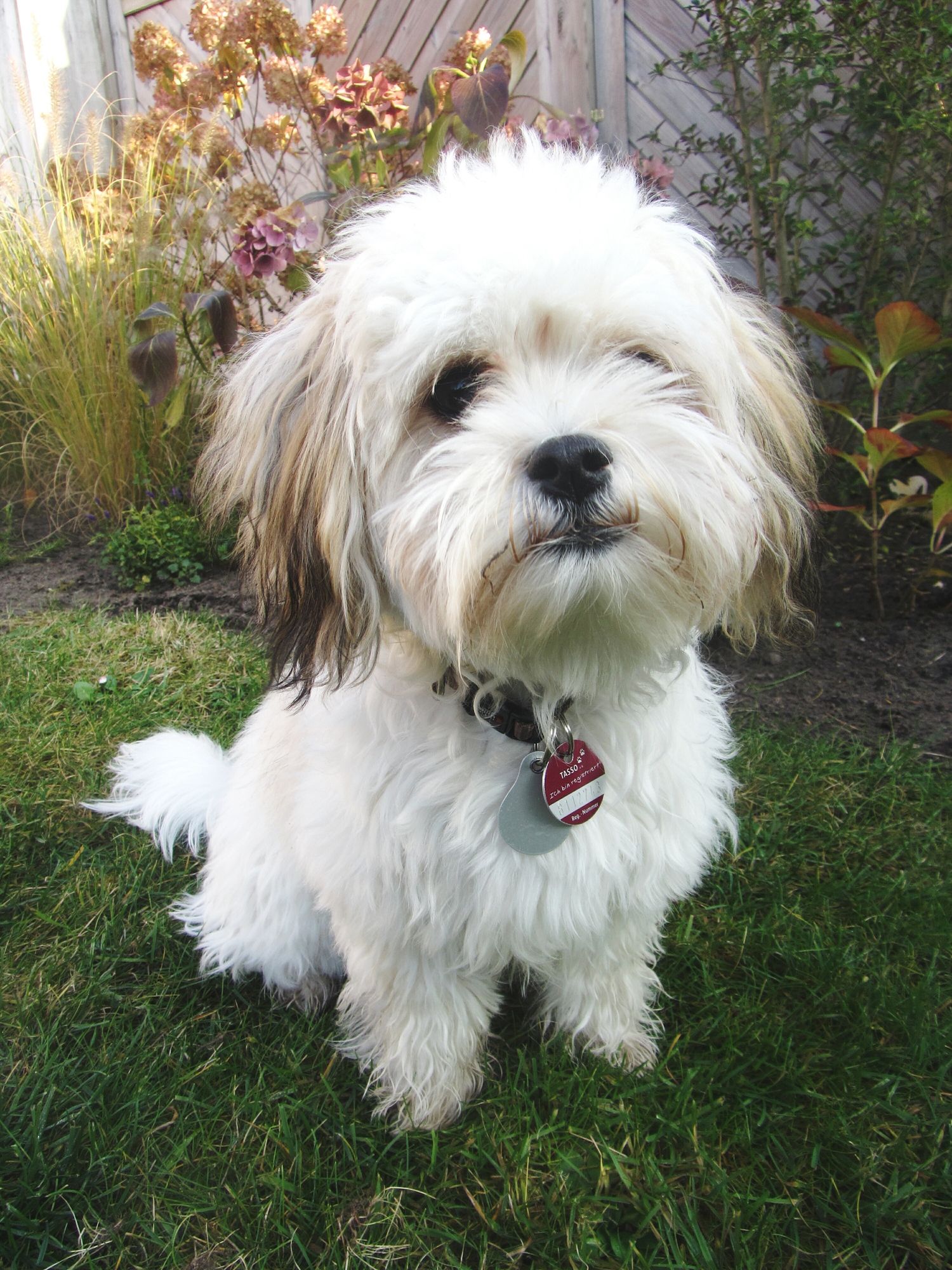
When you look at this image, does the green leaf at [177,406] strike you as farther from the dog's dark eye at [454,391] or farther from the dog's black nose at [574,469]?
the dog's black nose at [574,469]

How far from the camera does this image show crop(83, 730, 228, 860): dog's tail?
2234 millimetres

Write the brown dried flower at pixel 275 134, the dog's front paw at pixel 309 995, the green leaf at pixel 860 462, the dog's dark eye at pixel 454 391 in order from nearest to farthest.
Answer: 1. the dog's dark eye at pixel 454 391
2. the dog's front paw at pixel 309 995
3. the green leaf at pixel 860 462
4. the brown dried flower at pixel 275 134

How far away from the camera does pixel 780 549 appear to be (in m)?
1.44

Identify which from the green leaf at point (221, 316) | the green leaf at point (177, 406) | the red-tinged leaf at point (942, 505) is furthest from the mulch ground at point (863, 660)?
the green leaf at point (221, 316)

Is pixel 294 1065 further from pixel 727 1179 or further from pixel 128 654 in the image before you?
pixel 128 654

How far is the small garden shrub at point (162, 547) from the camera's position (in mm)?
3762

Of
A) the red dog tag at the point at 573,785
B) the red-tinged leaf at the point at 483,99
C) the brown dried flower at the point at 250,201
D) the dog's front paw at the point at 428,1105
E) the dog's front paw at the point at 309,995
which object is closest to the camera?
the red dog tag at the point at 573,785

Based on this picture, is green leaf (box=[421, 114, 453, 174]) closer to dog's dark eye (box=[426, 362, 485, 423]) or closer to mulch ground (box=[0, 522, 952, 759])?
mulch ground (box=[0, 522, 952, 759])

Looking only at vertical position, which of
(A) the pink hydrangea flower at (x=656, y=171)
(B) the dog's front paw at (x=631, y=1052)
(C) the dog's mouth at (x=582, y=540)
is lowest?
(B) the dog's front paw at (x=631, y=1052)

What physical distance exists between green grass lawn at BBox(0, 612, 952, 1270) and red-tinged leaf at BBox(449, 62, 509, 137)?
2484mm

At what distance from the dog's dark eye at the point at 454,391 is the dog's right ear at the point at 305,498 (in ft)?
0.40

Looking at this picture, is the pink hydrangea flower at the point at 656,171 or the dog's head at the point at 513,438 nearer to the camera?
the dog's head at the point at 513,438

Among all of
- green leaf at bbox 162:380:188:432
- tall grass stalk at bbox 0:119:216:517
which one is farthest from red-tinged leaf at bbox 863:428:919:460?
tall grass stalk at bbox 0:119:216:517

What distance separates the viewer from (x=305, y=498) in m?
1.32
